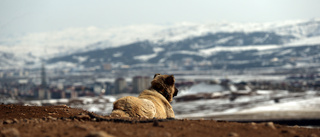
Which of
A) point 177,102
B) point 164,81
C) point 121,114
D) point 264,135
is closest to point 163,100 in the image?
point 164,81

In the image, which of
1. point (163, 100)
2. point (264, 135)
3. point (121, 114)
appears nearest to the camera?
point (264, 135)

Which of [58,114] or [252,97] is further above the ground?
[58,114]

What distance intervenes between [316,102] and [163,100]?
101316 millimetres

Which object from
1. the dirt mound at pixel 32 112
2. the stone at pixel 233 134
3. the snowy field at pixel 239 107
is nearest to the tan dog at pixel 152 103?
the dirt mound at pixel 32 112

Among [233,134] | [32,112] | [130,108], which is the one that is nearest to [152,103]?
[130,108]

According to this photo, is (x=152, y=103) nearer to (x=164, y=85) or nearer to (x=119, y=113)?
(x=119, y=113)

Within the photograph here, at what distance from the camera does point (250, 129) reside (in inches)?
510

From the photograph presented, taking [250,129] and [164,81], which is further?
[164,81]

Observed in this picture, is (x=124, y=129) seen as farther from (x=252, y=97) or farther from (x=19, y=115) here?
(x=252, y=97)

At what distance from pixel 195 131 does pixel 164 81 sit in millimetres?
11072

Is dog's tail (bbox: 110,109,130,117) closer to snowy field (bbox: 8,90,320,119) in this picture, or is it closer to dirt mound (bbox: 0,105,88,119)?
dirt mound (bbox: 0,105,88,119)

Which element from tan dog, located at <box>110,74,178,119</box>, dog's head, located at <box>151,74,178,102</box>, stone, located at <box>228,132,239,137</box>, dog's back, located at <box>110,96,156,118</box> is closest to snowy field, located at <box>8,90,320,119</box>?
dog's head, located at <box>151,74,178,102</box>

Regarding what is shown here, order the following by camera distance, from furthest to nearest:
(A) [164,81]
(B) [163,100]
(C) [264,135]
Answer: (A) [164,81] < (B) [163,100] < (C) [264,135]

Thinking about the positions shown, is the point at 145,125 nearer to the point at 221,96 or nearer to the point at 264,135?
the point at 264,135
